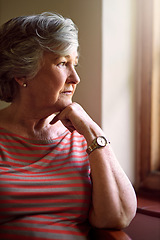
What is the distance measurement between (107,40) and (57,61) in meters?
0.52

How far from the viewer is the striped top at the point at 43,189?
1.21 metres

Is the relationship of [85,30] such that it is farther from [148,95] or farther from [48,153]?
[48,153]

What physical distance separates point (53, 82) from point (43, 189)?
18.9 inches

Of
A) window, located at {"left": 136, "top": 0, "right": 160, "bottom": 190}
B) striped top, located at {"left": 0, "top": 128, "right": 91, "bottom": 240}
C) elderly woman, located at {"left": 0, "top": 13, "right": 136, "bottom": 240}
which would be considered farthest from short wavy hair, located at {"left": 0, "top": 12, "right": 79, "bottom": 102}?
window, located at {"left": 136, "top": 0, "right": 160, "bottom": 190}

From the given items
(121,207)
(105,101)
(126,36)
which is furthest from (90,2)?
(121,207)

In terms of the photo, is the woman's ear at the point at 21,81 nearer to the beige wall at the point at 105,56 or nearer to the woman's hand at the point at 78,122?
the woman's hand at the point at 78,122

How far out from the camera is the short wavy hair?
1.36 metres

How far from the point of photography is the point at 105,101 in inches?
70.7

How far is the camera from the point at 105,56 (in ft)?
5.82

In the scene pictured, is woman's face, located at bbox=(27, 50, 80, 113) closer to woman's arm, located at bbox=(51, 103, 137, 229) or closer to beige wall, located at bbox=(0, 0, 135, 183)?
woman's arm, located at bbox=(51, 103, 137, 229)

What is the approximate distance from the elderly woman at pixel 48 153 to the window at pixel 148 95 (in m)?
0.64

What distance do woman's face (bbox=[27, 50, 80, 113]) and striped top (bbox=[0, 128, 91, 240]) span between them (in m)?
0.19

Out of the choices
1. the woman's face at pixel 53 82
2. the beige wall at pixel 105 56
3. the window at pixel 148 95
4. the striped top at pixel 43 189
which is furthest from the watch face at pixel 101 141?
the window at pixel 148 95

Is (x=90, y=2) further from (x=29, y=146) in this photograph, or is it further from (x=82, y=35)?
(x=29, y=146)
